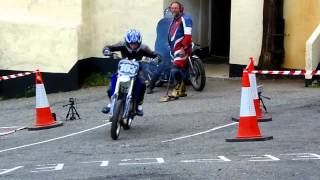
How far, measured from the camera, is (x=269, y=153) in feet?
27.8

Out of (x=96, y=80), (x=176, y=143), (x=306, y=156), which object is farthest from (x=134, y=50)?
(x=96, y=80)

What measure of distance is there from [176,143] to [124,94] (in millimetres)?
1303

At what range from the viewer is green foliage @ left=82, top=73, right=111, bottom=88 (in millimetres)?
17844

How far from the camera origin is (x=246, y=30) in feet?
55.3

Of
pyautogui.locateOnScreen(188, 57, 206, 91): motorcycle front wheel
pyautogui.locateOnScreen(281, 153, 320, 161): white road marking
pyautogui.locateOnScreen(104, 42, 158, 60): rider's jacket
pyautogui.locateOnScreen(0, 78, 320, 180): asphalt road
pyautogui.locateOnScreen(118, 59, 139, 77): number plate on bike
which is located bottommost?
pyautogui.locateOnScreen(0, 78, 320, 180): asphalt road

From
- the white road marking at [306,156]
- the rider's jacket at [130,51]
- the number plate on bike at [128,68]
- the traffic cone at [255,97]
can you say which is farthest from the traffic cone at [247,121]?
the rider's jacket at [130,51]

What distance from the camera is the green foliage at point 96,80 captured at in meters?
17.8

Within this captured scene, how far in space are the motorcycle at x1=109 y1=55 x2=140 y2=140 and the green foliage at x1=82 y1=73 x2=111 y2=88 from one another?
23.2 ft

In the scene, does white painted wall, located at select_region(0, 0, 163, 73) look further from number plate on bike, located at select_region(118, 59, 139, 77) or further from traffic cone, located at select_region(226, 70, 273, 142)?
traffic cone, located at select_region(226, 70, 273, 142)

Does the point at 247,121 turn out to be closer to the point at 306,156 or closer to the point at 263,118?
the point at 306,156

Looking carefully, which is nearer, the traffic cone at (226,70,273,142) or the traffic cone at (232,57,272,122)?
the traffic cone at (226,70,273,142)

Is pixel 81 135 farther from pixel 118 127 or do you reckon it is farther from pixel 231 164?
pixel 231 164

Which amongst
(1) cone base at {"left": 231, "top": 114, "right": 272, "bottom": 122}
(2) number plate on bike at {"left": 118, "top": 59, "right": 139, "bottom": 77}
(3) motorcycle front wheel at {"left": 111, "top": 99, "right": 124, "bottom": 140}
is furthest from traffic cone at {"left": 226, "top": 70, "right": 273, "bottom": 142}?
(2) number plate on bike at {"left": 118, "top": 59, "right": 139, "bottom": 77}

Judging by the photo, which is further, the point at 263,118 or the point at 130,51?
the point at 263,118
